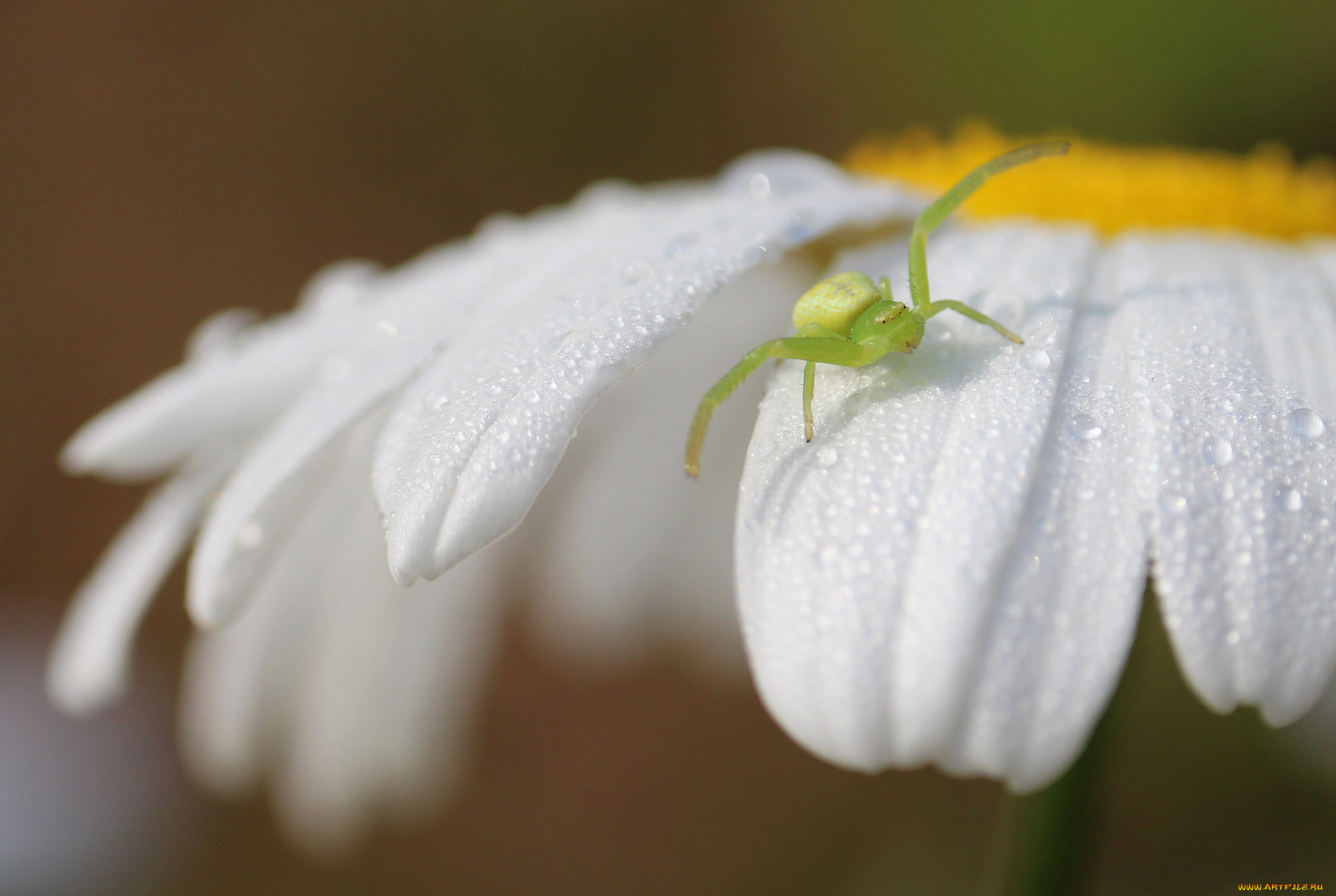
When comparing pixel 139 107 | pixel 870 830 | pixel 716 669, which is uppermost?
pixel 139 107

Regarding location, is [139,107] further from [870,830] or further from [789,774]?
[870,830]

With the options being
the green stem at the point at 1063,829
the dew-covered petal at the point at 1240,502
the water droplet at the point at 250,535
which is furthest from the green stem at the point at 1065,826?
the water droplet at the point at 250,535

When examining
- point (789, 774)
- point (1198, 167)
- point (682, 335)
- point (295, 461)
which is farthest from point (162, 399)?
point (789, 774)

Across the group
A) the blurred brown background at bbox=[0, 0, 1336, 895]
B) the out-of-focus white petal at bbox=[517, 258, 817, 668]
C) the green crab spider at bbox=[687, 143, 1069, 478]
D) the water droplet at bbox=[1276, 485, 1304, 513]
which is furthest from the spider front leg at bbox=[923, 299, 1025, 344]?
the blurred brown background at bbox=[0, 0, 1336, 895]

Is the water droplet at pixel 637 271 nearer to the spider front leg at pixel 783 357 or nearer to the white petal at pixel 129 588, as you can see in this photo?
the spider front leg at pixel 783 357

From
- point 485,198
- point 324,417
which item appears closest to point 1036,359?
point 324,417
